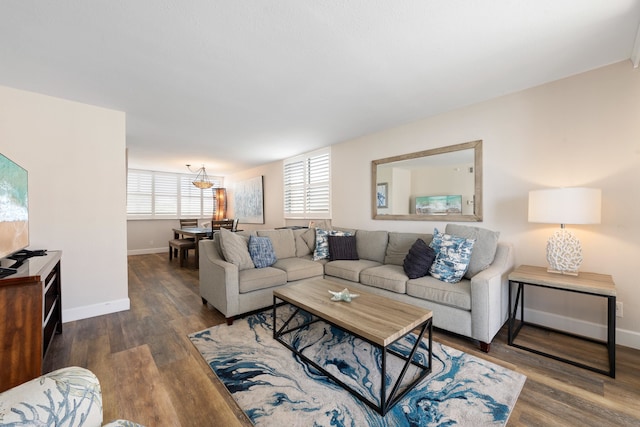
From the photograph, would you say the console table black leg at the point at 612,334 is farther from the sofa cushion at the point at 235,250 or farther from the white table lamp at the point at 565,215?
the sofa cushion at the point at 235,250

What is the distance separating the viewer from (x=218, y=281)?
9.09 feet

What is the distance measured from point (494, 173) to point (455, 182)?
0.40m

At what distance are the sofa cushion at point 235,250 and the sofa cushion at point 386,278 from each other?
132 centimetres

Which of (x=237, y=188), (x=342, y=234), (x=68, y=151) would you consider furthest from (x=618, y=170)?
(x=237, y=188)

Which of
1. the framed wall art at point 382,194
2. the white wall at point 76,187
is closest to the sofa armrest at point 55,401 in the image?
the white wall at point 76,187

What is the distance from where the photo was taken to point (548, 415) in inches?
58.8

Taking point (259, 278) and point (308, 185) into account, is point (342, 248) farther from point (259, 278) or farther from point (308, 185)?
point (308, 185)

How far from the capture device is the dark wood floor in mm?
1449

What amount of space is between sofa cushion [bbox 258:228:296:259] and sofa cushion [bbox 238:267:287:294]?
23.0 inches

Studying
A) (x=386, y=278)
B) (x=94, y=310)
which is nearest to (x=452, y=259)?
(x=386, y=278)

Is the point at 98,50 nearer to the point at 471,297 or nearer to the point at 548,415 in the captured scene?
the point at 471,297

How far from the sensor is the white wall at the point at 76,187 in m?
2.59

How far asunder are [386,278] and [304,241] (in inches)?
62.1

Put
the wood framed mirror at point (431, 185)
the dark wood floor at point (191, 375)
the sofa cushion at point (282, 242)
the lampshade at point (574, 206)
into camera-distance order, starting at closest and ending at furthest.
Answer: the dark wood floor at point (191, 375), the lampshade at point (574, 206), the wood framed mirror at point (431, 185), the sofa cushion at point (282, 242)
